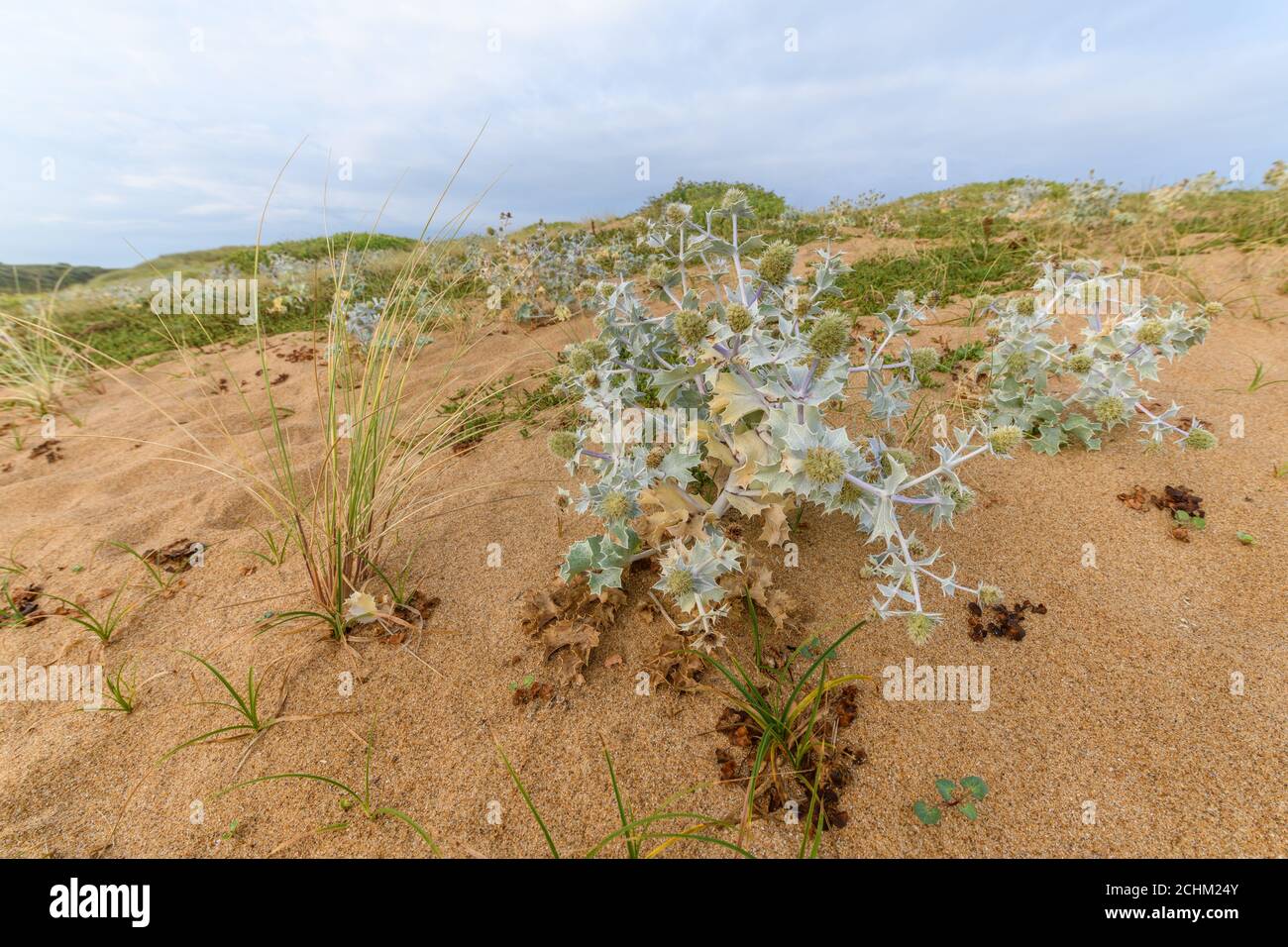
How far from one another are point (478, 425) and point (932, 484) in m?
2.72

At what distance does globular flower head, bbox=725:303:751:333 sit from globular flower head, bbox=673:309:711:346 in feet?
0.24

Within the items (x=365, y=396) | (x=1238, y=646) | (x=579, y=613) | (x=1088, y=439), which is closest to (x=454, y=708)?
(x=579, y=613)

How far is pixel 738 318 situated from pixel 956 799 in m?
1.55

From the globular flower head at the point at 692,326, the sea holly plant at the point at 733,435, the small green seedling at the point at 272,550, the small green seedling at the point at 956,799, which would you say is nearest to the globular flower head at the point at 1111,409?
the sea holly plant at the point at 733,435

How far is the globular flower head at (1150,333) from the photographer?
8.19ft

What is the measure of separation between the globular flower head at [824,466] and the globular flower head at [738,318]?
47 centimetres

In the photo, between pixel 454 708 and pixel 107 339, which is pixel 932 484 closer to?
pixel 454 708

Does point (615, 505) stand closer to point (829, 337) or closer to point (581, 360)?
point (581, 360)

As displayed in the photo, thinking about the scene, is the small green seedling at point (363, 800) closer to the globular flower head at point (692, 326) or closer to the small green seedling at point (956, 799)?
the small green seedling at point (956, 799)

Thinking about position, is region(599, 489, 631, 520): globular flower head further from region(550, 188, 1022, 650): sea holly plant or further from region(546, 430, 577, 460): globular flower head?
region(546, 430, 577, 460): globular flower head

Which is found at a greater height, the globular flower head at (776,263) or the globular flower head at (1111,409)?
the globular flower head at (776,263)

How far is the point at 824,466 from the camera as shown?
1.57 meters

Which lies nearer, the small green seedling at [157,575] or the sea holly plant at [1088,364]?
the small green seedling at [157,575]

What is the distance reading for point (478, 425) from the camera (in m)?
3.69
